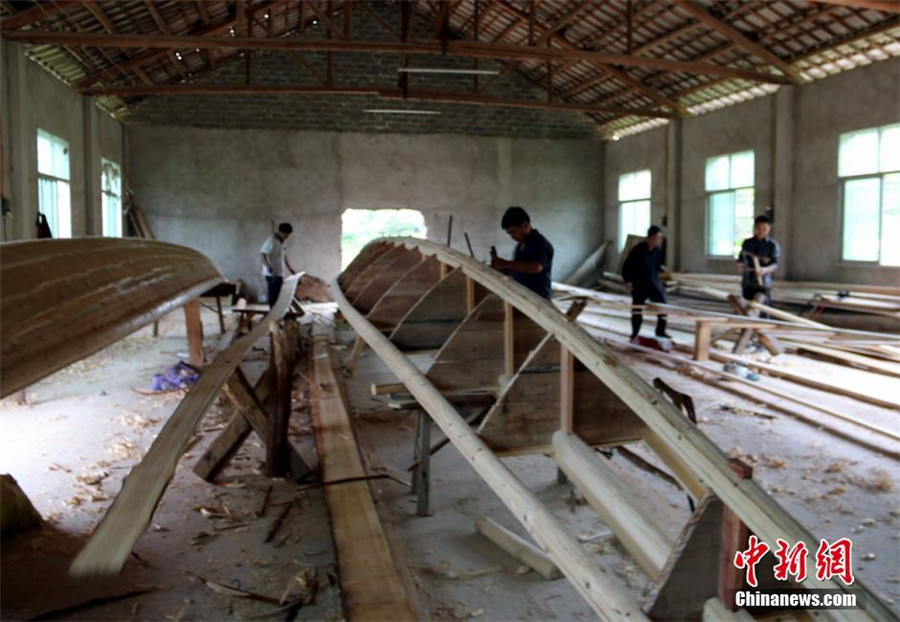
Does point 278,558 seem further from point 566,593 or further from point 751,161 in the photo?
point 751,161

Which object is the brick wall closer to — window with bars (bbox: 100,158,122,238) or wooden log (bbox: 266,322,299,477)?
window with bars (bbox: 100,158,122,238)

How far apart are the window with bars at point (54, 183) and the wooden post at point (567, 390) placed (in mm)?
8574

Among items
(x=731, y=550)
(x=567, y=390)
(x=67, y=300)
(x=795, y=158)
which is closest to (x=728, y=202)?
(x=795, y=158)

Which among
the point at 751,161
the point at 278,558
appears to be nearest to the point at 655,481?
the point at 278,558

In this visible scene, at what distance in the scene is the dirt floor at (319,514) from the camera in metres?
2.68

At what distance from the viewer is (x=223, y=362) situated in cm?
354

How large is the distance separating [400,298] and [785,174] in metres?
7.85

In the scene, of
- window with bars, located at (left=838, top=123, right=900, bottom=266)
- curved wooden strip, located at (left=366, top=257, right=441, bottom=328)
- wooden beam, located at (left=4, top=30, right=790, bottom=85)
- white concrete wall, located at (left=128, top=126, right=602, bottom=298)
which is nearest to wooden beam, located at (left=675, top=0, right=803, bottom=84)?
wooden beam, located at (left=4, top=30, right=790, bottom=85)

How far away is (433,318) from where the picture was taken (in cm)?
408

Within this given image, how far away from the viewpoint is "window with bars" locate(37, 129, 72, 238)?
8953mm

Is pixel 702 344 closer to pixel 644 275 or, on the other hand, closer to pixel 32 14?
pixel 644 275

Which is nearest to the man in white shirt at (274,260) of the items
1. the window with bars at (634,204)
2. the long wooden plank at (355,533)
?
the long wooden plank at (355,533)

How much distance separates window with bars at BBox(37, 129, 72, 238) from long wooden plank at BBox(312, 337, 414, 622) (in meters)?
6.54

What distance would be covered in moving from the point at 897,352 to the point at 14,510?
20.4ft
